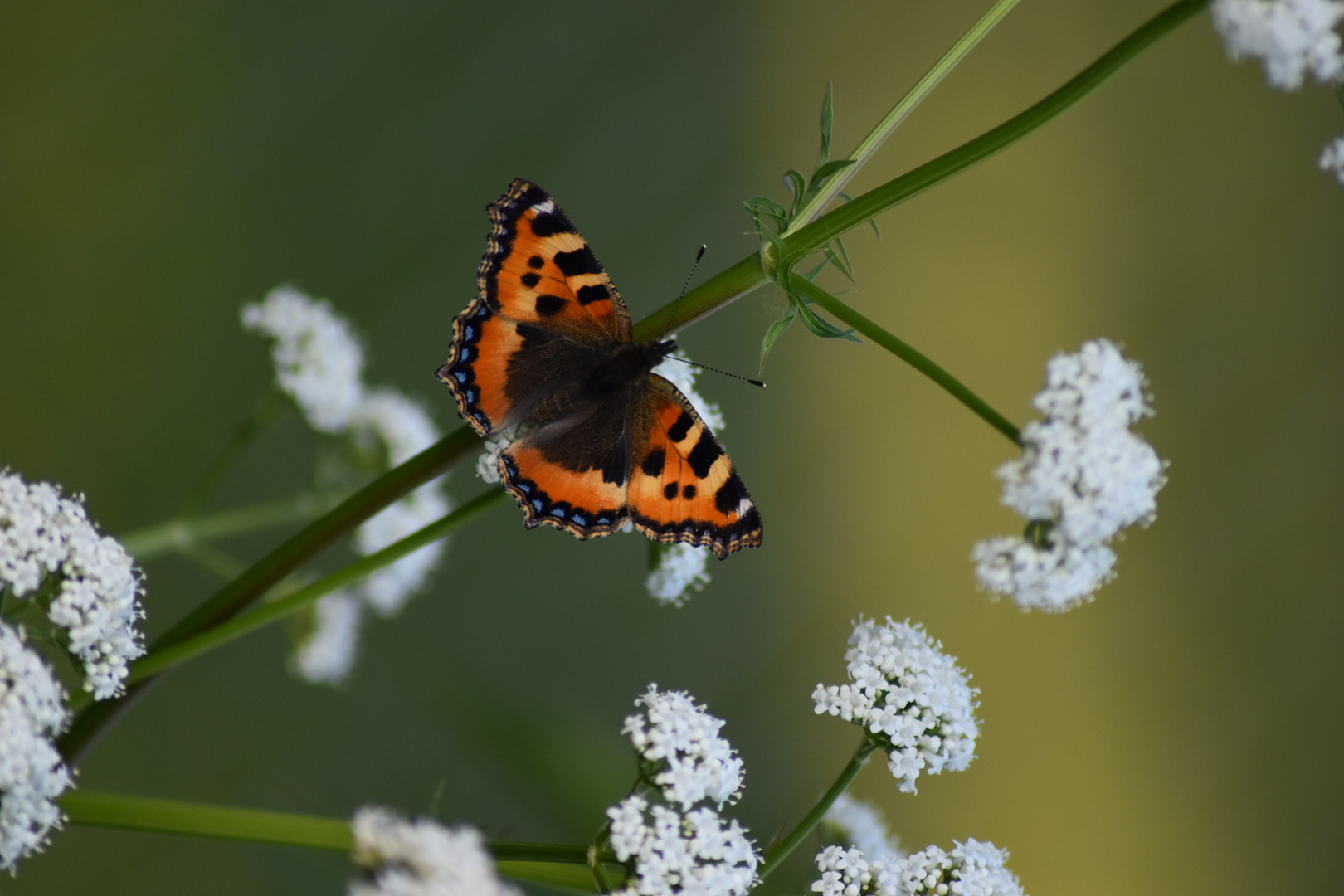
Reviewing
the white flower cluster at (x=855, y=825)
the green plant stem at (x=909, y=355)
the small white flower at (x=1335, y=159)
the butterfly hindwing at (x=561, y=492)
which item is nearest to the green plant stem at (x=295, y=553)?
the butterfly hindwing at (x=561, y=492)

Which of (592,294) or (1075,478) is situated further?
(592,294)

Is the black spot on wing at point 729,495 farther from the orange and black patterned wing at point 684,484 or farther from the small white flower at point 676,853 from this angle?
the small white flower at point 676,853

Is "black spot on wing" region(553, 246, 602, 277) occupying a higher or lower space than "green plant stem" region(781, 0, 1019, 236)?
higher

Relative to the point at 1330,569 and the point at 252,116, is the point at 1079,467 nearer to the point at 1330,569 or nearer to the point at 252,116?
the point at 252,116

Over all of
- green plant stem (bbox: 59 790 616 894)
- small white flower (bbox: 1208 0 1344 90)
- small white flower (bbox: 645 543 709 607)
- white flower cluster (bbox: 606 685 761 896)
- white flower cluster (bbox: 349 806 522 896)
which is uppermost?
small white flower (bbox: 1208 0 1344 90)

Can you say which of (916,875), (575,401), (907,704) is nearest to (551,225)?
(575,401)

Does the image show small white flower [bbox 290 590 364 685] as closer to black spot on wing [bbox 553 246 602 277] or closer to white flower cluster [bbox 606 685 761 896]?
black spot on wing [bbox 553 246 602 277]

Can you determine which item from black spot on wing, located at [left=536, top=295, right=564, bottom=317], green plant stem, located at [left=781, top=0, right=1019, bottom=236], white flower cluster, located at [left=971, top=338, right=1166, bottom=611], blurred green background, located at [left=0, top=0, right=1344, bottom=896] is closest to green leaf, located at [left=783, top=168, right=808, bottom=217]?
green plant stem, located at [left=781, top=0, right=1019, bottom=236]

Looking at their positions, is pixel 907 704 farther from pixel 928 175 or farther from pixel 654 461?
pixel 928 175
